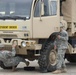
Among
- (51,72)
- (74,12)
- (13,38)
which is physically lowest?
(51,72)

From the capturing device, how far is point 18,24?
1317 centimetres

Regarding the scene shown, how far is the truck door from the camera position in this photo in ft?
43.0

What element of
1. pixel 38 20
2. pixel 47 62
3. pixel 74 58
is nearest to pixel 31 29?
pixel 38 20

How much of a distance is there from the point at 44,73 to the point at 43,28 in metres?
1.62

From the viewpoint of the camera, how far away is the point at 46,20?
1315 cm

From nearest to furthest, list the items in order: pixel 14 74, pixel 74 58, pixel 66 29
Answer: pixel 14 74 < pixel 66 29 < pixel 74 58

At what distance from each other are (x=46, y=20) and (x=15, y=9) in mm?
1223

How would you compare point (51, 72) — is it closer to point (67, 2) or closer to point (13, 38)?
point (13, 38)

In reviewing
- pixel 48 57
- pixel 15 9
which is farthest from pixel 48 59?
pixel 15 9

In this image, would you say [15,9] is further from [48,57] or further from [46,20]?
[48,57]

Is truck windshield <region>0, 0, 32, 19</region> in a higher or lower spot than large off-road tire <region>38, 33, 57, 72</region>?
higher

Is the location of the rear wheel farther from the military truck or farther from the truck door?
the truck door

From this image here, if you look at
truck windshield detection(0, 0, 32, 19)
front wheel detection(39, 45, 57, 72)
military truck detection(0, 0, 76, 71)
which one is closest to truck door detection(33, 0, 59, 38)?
military truck detection(0, 0, 76, 71)

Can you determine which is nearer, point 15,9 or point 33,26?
point 33,26
